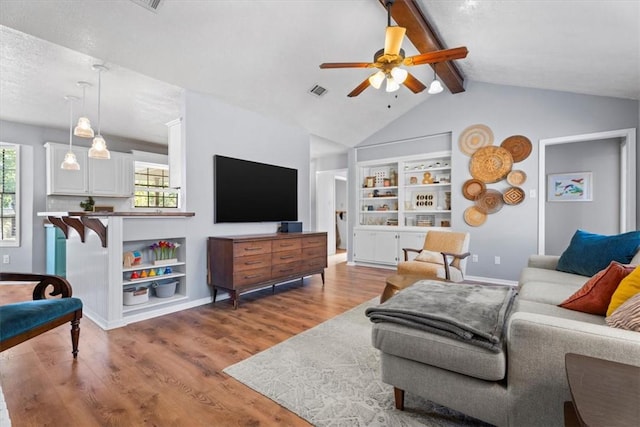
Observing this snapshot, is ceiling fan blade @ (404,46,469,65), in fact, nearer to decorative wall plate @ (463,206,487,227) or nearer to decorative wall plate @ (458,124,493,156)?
decorative wall plate @ (458,124,493,156)

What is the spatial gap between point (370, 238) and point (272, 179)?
2.47 meters

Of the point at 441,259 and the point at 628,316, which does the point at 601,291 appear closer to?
the point at 628,316

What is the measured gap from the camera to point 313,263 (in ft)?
13.9

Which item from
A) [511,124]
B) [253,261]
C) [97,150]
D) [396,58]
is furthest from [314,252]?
[511,124]

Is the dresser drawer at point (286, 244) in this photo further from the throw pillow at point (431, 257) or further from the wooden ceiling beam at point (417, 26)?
the wooden ceiling beam at point (417, 26)

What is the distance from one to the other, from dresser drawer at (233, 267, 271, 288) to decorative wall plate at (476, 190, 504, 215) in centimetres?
336

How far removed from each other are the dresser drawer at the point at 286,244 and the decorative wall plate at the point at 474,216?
2.71m

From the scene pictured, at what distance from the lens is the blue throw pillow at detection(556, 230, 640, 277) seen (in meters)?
2.40

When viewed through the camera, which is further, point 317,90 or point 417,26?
point 317,90

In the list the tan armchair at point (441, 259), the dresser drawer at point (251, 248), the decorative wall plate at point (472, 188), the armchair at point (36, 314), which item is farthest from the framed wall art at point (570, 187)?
the armchair at point (36, 314)

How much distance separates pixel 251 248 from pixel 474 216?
3.46 meters

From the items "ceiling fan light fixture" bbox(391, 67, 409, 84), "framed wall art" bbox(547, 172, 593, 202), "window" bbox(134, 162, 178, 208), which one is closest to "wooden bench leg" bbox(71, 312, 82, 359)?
"ceiling fan light fixture" bbox(391, 67, 409, 84)

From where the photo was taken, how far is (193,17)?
2.55m

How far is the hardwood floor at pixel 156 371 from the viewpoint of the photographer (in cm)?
156
